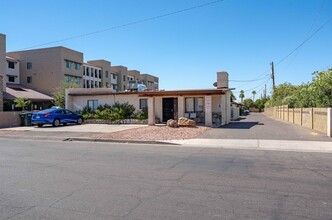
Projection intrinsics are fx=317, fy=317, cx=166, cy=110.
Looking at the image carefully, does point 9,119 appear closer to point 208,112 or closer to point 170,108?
point 170,108

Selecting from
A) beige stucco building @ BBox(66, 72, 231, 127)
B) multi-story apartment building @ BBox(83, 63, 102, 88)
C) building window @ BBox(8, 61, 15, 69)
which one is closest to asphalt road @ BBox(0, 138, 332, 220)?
beige stucco building @ BBox(66, 72, 231, 127)

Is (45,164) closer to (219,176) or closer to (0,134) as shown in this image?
(219,176)

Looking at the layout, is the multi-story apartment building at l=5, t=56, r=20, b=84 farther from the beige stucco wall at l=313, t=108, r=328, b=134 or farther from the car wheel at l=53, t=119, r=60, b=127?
the beige stucco wall at l=313, t=108, r=328, b=134

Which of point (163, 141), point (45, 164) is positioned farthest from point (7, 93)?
point (45, 164)

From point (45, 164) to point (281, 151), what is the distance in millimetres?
8940

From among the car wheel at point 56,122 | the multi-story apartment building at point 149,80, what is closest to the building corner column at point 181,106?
the car wheel at point 56,122

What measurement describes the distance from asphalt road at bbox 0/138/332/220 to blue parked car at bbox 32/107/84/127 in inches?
659

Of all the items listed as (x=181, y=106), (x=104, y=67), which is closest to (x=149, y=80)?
Result: (x=104, y=67)

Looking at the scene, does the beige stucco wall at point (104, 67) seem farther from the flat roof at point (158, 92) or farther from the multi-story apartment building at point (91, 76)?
the flat roof at point (158, 92)

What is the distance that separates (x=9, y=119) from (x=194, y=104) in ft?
55.7

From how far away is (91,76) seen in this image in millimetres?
73125

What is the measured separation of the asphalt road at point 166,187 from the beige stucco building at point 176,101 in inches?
558

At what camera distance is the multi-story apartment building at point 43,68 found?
5772 cm

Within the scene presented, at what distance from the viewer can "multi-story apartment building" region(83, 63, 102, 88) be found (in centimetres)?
7025
